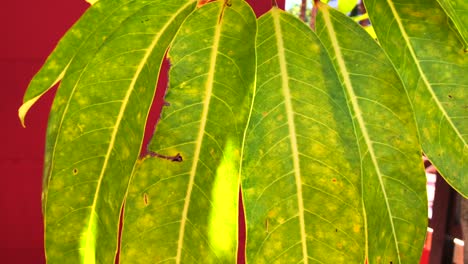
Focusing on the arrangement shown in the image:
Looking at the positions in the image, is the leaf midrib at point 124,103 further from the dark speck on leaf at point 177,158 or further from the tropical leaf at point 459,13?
the tropical leaf at point 459,13

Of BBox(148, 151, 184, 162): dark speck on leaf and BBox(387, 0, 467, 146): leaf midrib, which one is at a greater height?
BBox(387, 0, 467, 146): leaf midrib

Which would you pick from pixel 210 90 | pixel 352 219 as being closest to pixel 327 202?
pixel 352 219

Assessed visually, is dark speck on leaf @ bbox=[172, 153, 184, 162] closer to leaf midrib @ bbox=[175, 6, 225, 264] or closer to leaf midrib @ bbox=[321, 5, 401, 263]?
leaf midrib @ bbox=[175, 6, 225, 264]

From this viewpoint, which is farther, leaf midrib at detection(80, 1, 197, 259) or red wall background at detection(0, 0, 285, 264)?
red wall background at detection(0, 0, 285, 264)

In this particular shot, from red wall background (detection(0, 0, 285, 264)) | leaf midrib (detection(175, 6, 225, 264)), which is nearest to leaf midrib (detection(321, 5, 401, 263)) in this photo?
leaf midrib (detection(175, 6, 225, 264))

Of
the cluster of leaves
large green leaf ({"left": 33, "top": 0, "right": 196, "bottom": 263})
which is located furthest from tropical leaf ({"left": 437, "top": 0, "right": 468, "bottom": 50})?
large green leaf ({"left": 33, "top": 0, "right": 196, "bottom": 263})

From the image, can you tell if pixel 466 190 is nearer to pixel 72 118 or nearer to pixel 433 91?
pixel 433 91

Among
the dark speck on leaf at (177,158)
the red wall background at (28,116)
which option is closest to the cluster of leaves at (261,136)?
the dark speck on leaf at (177,158)
